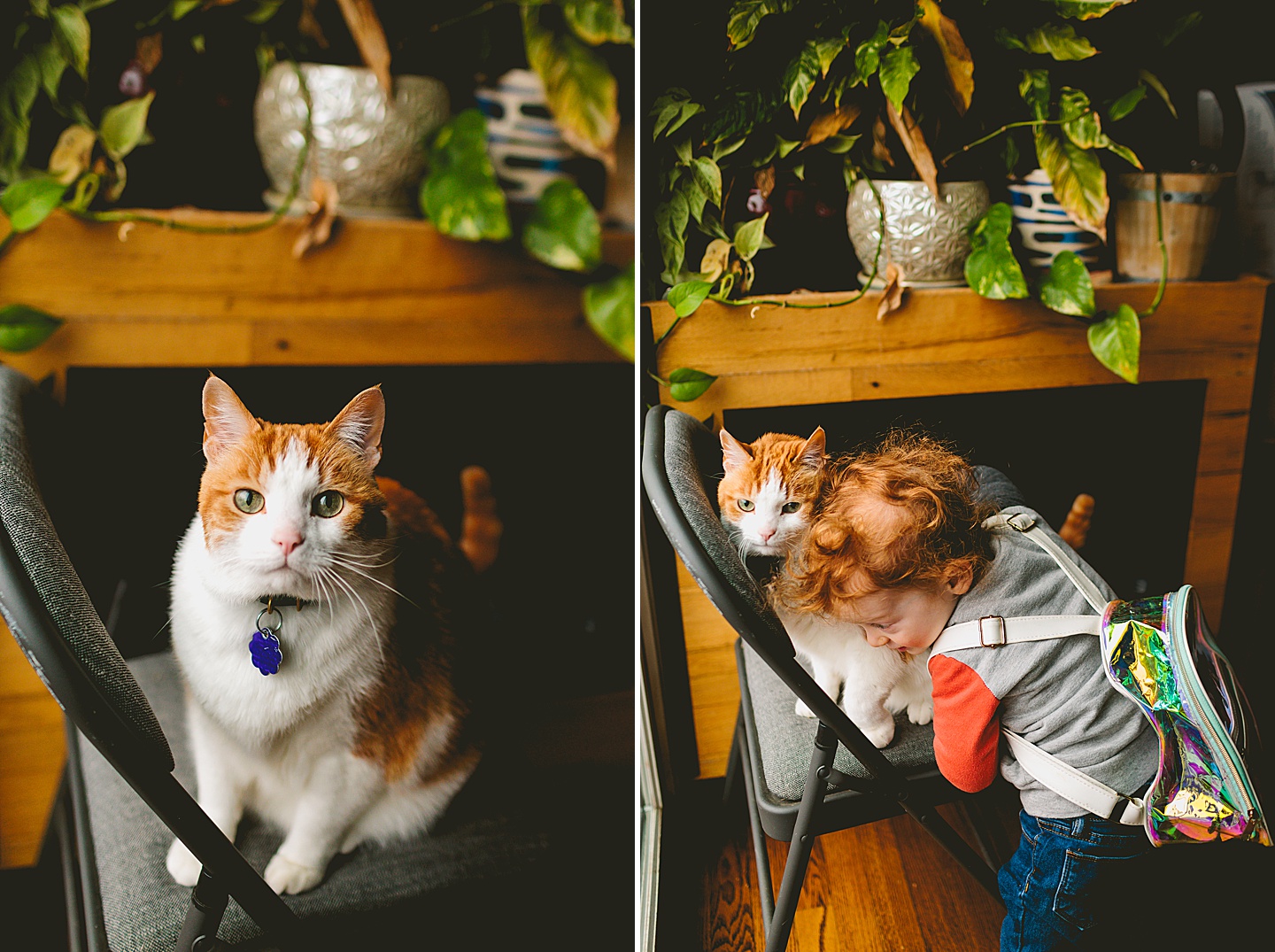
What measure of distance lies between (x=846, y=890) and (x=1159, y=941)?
0.36 m

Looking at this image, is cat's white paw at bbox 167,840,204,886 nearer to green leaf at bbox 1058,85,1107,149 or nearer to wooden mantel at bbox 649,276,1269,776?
wooden mantel at bbox 649,276,1269,776

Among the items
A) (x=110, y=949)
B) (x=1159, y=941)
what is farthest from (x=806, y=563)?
(x=110, y=949)

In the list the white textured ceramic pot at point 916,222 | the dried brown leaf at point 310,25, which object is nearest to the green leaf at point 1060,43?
the white textured ceramic pot at point 916,222

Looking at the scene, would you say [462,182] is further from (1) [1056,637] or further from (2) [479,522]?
(1) [1056,637]

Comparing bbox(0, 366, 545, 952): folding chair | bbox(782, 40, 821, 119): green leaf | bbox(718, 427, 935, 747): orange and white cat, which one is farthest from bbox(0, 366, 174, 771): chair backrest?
bbox(782, 40, 821, 119): green leaf

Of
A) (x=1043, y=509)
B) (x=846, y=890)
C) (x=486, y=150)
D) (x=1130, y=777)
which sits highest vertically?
(x=486, y=150)

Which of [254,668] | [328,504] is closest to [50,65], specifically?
[328,504]

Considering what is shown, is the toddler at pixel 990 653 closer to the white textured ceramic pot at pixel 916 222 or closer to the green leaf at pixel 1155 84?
the white textured ceramic pot at pixel 916 222

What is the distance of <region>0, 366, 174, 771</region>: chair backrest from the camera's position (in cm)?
47

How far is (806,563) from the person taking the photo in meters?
0.77

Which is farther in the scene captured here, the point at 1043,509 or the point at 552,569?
the point at 1043,509

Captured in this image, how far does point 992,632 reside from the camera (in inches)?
30.0

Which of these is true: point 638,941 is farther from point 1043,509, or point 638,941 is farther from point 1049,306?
point 1049,306

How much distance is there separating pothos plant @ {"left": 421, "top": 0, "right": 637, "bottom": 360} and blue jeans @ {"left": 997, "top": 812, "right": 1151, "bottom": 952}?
Result: 0.85 m
